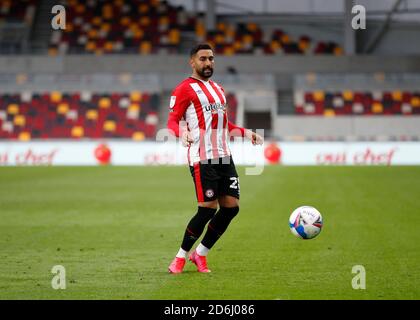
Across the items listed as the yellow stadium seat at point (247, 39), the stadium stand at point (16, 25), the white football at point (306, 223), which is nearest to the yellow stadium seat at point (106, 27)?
the stadium stand at point (16, 25)

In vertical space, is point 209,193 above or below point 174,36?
below

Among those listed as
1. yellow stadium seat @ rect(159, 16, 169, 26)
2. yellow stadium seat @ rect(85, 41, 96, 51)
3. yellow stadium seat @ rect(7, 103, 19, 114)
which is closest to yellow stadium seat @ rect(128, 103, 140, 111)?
yellow stadium seat @ rect(85, 41, 96, 51)

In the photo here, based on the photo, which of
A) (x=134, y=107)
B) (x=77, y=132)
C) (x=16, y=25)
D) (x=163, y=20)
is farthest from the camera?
(x=163, y=20)

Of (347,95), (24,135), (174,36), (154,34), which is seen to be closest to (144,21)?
(154,34)

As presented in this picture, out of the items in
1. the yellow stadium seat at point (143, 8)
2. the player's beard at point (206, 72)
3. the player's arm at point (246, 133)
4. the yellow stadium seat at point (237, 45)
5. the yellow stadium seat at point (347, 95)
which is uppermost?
the yellow stadium seat at point (143, 8)

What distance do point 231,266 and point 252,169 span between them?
20.0 m

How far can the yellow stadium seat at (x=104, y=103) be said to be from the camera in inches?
1625

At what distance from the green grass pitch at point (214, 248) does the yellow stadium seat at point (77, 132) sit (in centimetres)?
1945

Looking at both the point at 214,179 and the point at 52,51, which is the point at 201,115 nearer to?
the point at 214,179

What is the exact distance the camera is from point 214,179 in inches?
308

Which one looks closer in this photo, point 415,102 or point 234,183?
point 234,183

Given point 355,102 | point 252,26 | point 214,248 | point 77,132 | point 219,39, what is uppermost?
point 252,26

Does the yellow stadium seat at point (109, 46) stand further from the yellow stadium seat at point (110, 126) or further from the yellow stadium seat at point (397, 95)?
the yellow stadium seat at point (397, 95)

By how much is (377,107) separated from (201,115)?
33553 millimetres
